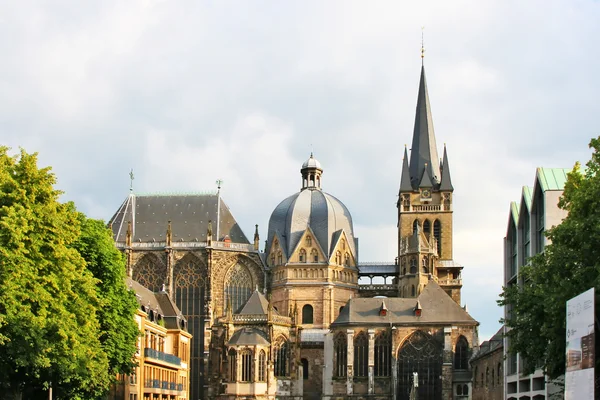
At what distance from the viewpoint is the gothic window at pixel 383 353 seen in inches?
3939

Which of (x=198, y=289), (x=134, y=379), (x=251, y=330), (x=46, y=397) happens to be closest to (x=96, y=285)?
(x=46, y=397)

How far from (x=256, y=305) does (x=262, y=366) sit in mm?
6814

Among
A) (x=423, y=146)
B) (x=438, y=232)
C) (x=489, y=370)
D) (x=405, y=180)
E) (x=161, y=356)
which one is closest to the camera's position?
(x=161, y=356)

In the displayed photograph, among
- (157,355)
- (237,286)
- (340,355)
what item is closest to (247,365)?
(340,355)

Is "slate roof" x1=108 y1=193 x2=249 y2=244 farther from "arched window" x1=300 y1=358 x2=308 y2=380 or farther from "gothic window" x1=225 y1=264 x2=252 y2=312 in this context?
"arched window" x1=300 y1=358 x2=308 y2=380

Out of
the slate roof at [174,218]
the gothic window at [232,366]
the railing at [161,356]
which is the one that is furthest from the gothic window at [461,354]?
the slate roof at [174,218]

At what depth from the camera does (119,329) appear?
181 feet

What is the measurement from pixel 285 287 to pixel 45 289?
66384 mm

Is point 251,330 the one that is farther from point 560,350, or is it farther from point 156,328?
point 560,350

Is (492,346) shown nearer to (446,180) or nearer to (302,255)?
(302,255)

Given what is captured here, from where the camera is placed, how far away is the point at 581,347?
92.1 feet

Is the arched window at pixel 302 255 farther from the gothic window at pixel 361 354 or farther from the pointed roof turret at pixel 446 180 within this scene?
the pointed roof turret at pixel 446 180

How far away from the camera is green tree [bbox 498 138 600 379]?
39.9m

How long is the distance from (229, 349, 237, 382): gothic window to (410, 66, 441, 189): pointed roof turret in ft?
103
